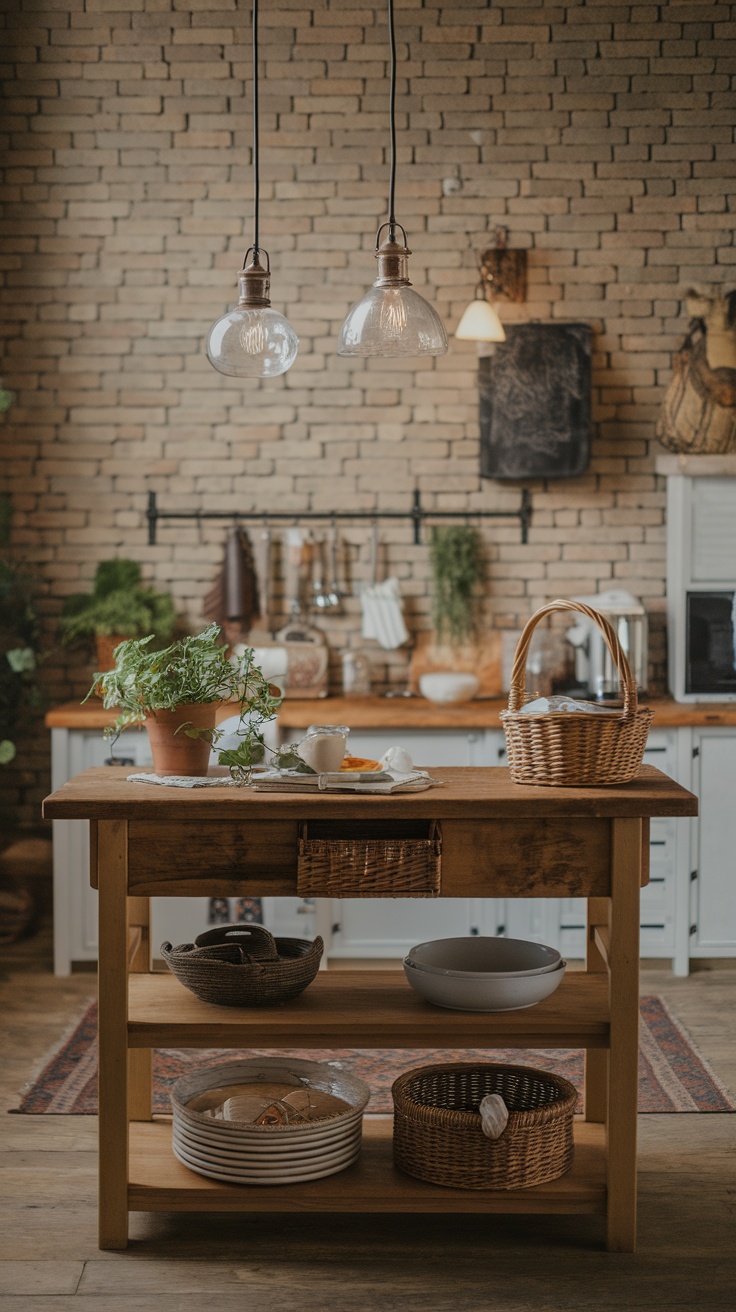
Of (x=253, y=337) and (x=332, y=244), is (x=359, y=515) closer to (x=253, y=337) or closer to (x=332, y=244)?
(x=332, y=244)

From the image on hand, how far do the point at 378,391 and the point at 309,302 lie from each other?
0.46 metres

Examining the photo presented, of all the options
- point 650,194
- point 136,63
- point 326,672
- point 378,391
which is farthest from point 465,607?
point 136,63

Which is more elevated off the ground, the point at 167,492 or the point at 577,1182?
the point at 167,492

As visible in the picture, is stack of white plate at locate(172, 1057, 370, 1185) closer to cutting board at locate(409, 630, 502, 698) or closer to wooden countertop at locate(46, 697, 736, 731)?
wooden countertop at locate(46, 697, 736, 731)

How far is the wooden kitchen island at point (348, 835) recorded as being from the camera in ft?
8.99

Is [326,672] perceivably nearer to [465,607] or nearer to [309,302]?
[465,607]

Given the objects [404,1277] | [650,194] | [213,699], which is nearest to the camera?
[404,1277]

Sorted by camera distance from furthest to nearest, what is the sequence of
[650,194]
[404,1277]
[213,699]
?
[650,194] < [213,699] < [404,1277]

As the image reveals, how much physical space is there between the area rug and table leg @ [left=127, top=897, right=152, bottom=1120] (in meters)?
0.33

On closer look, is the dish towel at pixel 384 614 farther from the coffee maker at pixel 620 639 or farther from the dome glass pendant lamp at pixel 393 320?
the dome glass pendant lamp at pixel 393 320

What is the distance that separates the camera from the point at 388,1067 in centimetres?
402

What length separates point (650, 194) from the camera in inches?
215

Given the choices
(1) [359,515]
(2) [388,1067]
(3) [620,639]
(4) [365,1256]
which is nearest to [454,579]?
(1) [359,515]

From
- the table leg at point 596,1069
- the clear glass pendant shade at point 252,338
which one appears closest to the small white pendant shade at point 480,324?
the clear glass pendant shade at point 252,338
